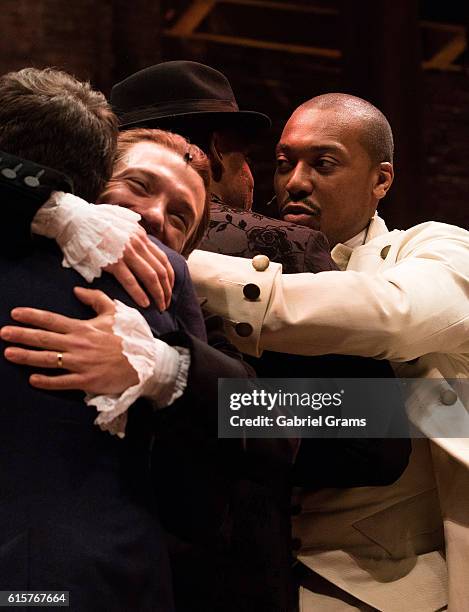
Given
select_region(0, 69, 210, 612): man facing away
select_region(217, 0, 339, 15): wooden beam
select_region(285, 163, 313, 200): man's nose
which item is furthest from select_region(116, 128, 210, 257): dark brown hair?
select_region(217, 0, 339, 15): wooden beam

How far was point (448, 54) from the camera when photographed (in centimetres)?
762

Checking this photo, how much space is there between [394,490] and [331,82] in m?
5.48

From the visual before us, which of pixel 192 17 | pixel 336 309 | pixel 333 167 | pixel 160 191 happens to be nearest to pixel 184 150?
pixel 160 191

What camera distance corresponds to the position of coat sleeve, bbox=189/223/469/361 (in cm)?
182

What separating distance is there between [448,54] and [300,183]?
5.70 meters

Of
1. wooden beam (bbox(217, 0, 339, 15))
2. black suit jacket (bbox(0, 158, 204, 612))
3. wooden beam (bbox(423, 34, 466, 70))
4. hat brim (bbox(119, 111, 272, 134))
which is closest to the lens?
black suit jacket (bbox(0, 158, 204, 612))

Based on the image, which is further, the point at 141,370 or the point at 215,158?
the point at 215,158

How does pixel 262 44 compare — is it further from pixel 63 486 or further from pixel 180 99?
pixel 63 486

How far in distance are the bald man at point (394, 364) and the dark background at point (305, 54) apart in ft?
11.2

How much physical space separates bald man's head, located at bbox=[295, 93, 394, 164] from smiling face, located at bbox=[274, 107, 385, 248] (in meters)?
0.01

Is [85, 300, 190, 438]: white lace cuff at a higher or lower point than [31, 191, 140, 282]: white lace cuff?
lower

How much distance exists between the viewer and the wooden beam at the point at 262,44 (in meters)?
6.98

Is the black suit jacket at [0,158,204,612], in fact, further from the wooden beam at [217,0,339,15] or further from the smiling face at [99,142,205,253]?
the wooden beam at [217,0,339,15]

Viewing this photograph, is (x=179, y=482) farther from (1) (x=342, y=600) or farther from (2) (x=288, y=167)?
(2) (x=288, y=167)
